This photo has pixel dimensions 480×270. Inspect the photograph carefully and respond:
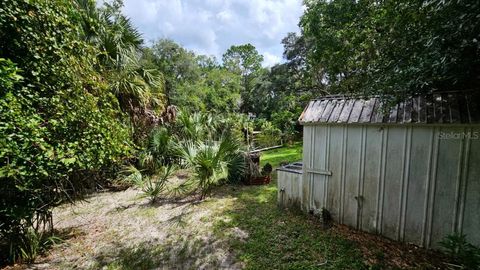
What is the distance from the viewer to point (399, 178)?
3.64 metres

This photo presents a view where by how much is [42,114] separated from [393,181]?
531 cm

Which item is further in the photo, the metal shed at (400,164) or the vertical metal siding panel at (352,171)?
the vertical metal siding panel at (352,171)

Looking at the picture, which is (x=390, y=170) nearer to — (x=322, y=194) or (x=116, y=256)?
(x=322, y=194)

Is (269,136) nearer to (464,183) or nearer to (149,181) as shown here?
(149,181)

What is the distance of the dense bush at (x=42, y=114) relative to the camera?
2.94 metres

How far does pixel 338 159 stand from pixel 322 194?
782mm

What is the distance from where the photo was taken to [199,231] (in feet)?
14.8

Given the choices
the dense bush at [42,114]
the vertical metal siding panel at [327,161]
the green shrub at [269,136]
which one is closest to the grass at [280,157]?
the green shrub at [269,136]

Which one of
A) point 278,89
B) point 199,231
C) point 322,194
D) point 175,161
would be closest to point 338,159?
point 322,194

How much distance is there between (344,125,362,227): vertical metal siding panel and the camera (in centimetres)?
407

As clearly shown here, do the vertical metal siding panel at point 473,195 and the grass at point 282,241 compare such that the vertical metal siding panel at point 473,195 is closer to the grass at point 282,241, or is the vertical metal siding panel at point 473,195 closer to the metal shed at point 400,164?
the metal shed at point 400,164

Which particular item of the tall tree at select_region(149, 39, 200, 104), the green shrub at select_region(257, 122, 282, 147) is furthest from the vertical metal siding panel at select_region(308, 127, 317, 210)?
the tall tree at select_region(149, 39, 200, 104)

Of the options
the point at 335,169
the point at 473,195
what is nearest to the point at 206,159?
the point at 335,169

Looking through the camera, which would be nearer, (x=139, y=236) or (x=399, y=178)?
(x=399, y=178)
